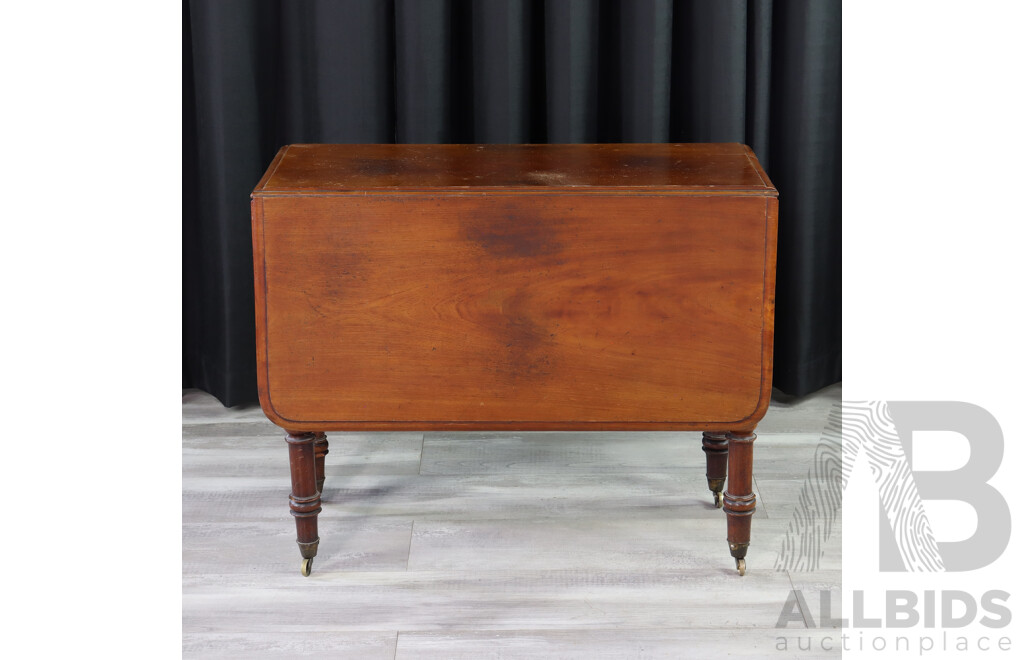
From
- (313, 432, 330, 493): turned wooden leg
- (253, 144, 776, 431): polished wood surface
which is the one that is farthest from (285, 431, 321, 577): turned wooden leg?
(313, 432, 330, 493): turned wooden leg

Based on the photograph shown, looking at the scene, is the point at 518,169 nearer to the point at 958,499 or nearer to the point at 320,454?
the point at 320,454

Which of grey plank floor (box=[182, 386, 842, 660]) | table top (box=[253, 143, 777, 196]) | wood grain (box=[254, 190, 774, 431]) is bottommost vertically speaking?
grey plank floor (box=[182, 386, 842, 660])

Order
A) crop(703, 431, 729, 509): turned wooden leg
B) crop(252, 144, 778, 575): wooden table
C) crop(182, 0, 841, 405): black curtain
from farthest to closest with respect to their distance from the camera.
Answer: crop(182, 0, 841, 405): black curtain, crop(703, 431, 729, 509): turned wooden leg, crop(252, 144, 778, 575): wooden table

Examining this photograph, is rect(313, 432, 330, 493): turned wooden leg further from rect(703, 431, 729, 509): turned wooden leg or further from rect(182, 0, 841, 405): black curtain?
rect(703, 431, 729, 509): turned wooden leg

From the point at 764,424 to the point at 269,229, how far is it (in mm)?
1222

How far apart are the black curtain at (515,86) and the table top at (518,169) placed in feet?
1.01

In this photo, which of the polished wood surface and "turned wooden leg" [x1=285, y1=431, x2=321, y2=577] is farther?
"turned wooden leg" [x1=285, y1=431, x2=321, y2=577]

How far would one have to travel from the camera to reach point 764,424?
8.00 ft

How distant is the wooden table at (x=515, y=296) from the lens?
5.60 ft

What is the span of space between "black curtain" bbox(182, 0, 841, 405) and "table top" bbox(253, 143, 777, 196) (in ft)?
1.01

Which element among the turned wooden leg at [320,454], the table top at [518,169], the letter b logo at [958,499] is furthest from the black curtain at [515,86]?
the letter b logo at [958,499]

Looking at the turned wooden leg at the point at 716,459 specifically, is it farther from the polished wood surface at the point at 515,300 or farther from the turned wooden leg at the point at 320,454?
the turned wooden leg at the point at 320,454

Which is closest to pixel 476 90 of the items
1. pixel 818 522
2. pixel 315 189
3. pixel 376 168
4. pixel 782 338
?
pixel 376 168

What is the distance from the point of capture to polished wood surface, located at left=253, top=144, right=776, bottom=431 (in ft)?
5.60
